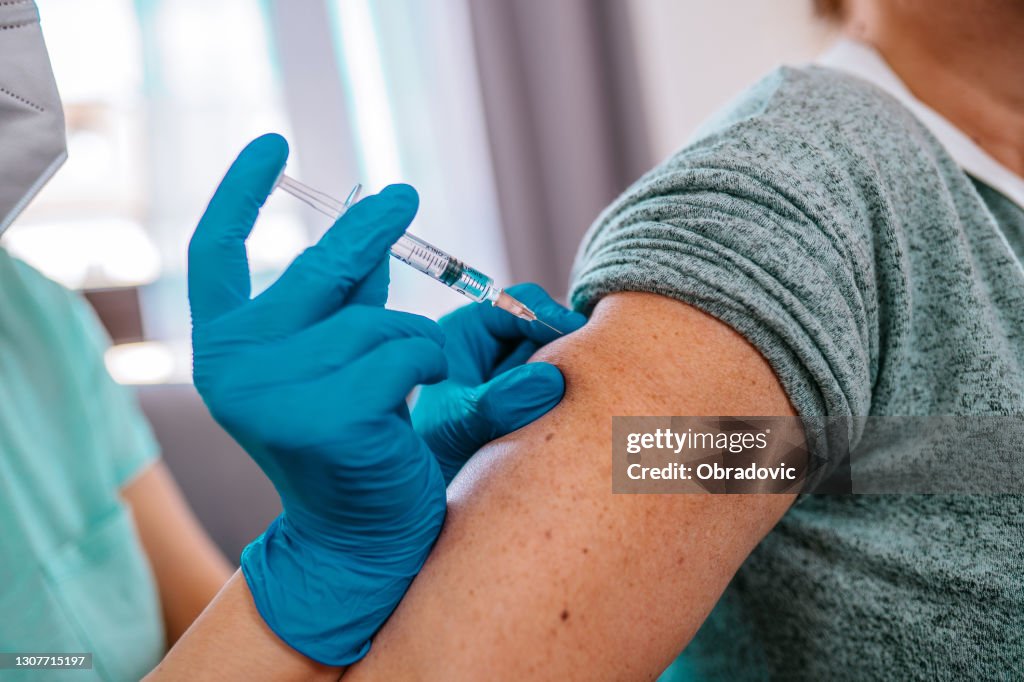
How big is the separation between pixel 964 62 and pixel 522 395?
80 cm

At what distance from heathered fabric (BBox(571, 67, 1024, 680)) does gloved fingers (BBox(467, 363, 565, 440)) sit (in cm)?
12

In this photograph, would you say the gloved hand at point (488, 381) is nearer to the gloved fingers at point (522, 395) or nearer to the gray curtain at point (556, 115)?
the gloved fingers at point (522, 395)

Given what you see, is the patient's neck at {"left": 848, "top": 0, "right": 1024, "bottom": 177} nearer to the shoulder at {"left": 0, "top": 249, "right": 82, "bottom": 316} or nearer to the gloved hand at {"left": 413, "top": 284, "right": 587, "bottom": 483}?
the gloved hand at {"left": 413, "top": 284, "right": 587, "bottom": 483}

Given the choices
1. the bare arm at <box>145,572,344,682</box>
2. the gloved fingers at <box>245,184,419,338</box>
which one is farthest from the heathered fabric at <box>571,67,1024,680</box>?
the bare arm at <box>145,572,344,682</box>

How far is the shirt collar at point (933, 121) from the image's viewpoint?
81 cm

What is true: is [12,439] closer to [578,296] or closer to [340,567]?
[340,567]

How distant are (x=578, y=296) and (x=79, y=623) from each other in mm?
756

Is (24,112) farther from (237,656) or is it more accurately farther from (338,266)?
(237,656)

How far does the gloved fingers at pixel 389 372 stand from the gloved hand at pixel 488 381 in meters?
0.08

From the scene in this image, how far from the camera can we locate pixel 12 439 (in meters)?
0.92

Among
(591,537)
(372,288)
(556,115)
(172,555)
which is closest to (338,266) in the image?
(372,288)

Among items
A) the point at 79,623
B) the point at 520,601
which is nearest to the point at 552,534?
the point at 520,601

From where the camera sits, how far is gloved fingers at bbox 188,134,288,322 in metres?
0.57
